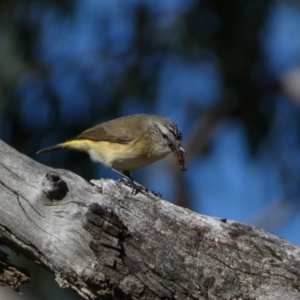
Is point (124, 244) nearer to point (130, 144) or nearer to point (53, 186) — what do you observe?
point (53, 186)

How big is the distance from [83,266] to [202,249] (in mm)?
562

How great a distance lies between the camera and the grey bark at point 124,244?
374 centimetres

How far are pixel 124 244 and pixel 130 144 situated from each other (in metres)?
2.70

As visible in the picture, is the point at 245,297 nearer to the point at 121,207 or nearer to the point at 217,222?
the point at 217,222

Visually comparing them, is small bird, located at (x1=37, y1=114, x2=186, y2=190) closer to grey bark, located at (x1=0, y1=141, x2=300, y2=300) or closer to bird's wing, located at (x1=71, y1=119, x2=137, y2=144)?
bird's wing, located at (x1=71, y1=119, x2=137, y2=144)

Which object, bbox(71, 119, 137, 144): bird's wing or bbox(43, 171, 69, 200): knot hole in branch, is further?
bbox(71, 119, 137, 144): bird's wing

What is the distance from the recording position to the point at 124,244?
3811 millimetres

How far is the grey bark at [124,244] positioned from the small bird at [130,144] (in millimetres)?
2362

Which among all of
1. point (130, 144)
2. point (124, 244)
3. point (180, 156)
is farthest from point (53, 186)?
point (180, 156)

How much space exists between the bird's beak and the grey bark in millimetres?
2408

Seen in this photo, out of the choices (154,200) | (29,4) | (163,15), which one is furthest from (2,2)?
(154,200)

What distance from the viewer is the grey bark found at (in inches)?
147

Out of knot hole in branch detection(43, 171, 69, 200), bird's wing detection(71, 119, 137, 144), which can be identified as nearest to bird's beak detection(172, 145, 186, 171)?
bird's wing detection(71, 119, 137, 144)

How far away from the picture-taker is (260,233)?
4.12 m
